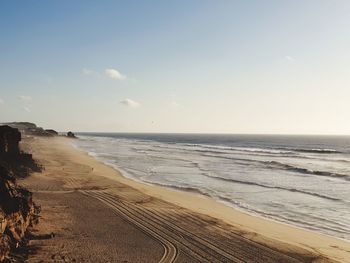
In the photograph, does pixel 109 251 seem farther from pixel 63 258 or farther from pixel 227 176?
pixel 227 176

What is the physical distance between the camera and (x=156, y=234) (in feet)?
45.0

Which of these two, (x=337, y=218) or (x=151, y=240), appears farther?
(x=337, y=218)

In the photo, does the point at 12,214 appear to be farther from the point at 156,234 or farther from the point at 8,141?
the point at 8,141

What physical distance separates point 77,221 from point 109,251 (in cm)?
347

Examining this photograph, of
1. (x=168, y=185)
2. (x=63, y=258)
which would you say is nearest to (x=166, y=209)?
(x=63, y=258)

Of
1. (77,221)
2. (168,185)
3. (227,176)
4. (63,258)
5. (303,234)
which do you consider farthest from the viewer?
(227,176)

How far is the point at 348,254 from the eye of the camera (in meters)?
13.3

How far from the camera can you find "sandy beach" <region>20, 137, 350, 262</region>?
11.6 metres

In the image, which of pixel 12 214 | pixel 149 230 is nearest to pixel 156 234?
pixel 149 230

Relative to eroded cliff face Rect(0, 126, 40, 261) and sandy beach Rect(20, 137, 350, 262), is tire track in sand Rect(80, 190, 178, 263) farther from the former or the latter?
eroded cliff face Rect(0, 126, 40, 261)

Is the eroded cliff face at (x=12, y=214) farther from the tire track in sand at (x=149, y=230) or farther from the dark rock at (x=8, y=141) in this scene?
the dark rock at (x=8, y=141)

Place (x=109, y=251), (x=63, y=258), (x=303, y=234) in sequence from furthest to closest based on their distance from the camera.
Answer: (x=303, y=234), (x=109, y=251), (x=63, y=258)

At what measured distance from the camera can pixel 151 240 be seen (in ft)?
42.6

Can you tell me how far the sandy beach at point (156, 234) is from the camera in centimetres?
1156
